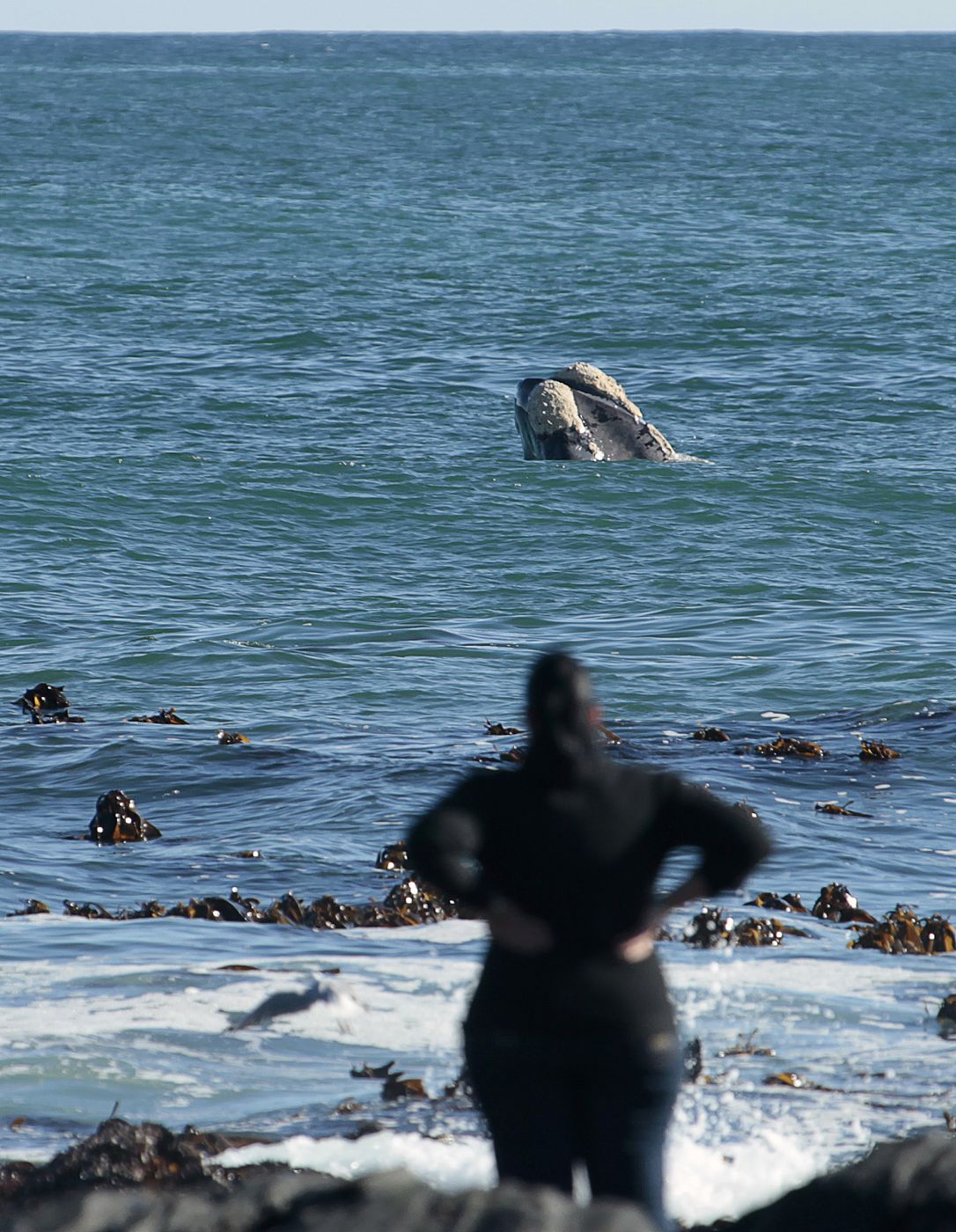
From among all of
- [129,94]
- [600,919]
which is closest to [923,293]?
[600,919]

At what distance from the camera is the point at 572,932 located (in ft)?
14.4

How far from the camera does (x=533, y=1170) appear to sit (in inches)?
175

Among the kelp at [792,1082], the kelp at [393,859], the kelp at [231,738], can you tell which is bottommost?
the kelp at [231,738]

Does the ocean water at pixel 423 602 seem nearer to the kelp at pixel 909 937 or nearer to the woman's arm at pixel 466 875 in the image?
the kelp at pixel 909 937

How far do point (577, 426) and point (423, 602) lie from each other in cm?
749

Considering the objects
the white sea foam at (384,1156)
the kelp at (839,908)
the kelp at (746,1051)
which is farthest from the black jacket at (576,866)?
the kelp at (839,908)

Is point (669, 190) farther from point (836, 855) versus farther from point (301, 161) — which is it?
point (836, 855)

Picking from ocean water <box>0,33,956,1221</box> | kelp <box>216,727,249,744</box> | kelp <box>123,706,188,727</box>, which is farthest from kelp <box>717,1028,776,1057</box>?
kelp <box>123,706,188,727</box>

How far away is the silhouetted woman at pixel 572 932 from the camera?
4.37m

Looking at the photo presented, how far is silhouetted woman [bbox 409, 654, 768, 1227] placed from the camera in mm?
4367

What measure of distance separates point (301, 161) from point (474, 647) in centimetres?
5864

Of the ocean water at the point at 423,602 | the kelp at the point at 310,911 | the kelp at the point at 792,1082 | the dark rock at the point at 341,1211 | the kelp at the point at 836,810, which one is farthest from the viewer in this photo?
the kelp at the point at 836,810

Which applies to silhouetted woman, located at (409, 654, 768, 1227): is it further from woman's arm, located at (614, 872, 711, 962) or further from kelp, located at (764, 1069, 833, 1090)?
kelp, located at (764, 1069, 833, 1090)

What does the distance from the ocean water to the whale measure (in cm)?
46
